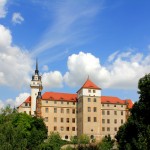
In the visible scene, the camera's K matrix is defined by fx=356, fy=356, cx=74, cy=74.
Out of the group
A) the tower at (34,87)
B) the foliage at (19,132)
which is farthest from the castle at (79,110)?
the foliage at (19,132)

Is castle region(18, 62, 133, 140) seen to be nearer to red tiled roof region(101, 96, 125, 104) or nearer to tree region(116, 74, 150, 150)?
red tiled roof region(101, 96, 125, 104)

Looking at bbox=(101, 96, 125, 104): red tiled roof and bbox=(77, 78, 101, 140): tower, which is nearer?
bbox=(77, 78, 101, 140): tower

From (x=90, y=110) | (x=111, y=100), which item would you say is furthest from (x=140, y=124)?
(x=111, y=100)

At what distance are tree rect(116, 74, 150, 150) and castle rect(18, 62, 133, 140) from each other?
5415cm

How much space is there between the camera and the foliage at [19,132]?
37.1 metres

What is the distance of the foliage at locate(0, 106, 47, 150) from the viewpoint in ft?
122

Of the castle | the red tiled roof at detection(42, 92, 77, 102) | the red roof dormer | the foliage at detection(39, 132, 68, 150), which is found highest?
the red roof dormer

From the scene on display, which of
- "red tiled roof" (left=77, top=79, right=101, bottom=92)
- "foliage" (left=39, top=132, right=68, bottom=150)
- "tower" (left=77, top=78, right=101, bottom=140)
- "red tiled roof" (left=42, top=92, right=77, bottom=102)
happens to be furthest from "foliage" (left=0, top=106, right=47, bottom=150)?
"red tiled roof" (left=77, top=79, right=101, bottom=92)

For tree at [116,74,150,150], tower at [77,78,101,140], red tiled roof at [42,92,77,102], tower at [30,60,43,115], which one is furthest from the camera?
tower at [30,60,43,115]

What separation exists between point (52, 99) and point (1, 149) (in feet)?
206

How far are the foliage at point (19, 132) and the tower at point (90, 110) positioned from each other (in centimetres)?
1316

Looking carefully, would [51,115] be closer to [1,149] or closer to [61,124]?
[61,124]

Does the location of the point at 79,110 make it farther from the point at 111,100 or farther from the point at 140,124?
the point at 140,124

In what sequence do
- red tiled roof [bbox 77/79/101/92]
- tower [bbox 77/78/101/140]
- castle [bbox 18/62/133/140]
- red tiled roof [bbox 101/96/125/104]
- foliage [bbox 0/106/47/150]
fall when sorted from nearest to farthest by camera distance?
foliage [bbox 0/106/47/150] < tower [bbox 77/78/101/140] < castle [bbox 18/62/133/140] < red tiled roof [bbox 77/79/101/92] < red tiled roof [bbox 101/96/125/104]
